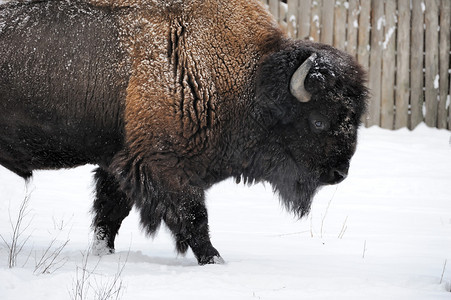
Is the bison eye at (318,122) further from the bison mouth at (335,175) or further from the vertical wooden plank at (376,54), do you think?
the vertical wooden plank at (376,54)

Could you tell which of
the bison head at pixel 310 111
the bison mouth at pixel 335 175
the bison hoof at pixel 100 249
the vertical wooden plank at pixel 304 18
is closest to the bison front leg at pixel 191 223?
the bison head at pixel 310 111

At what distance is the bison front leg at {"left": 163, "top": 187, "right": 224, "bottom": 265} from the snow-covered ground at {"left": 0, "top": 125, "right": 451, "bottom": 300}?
0.44 feet

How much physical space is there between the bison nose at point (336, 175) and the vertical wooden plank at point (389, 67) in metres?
5.66

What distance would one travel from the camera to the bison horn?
4480 mm

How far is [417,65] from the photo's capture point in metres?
10.1

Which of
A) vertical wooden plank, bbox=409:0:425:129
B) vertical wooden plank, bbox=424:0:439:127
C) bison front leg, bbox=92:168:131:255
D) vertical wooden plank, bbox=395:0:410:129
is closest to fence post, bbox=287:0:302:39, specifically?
vertical wooden plank, bbox=395:0:410:129

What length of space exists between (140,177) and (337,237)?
6.35 ft

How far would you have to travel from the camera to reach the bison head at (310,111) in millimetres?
4574

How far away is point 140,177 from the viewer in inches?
176

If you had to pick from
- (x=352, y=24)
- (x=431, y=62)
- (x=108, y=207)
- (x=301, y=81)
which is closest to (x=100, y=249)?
(x=108, y=207)

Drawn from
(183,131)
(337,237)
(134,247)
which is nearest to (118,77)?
(183,131)

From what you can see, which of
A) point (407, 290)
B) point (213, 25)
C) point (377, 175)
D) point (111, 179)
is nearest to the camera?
point (407, 290)

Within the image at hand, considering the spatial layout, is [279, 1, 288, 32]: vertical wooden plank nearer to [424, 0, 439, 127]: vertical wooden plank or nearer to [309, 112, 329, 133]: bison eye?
[424, 0, 439, 127]: vertical wooden plank

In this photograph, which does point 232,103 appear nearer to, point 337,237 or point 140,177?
point 140,177
